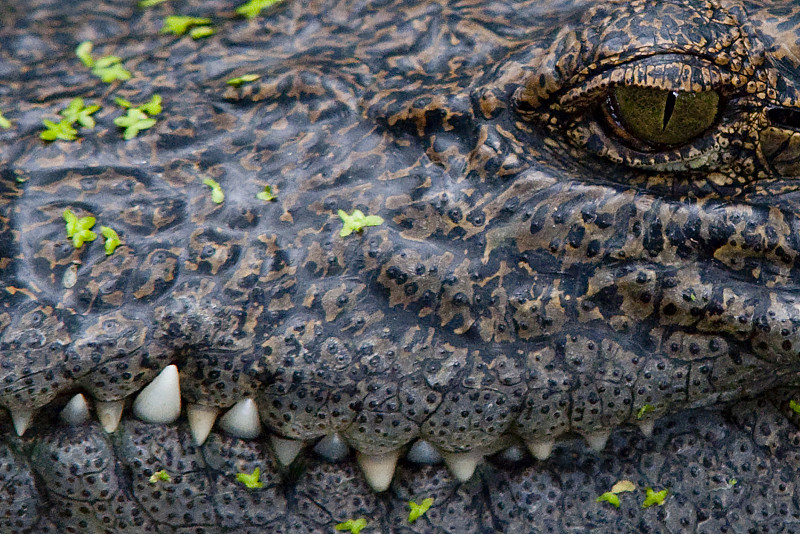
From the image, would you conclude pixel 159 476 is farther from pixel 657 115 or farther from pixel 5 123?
pixel 657 115

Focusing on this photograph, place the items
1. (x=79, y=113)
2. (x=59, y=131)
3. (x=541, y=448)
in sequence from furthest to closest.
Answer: (x=79, y=113)
(x=59, y=131)
(x=541, y=448)

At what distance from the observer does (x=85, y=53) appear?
337 cm

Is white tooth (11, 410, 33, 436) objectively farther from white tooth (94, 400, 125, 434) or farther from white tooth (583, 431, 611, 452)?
white tooth (583, 431, 611, 452)

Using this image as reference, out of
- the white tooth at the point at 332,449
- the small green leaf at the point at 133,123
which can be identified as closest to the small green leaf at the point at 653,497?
the white tooth at the point at 332,449

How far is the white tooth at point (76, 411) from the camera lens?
2.37 meters

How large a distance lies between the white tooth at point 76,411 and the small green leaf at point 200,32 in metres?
1.65

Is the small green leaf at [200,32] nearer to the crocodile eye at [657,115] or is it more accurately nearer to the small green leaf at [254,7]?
the small green leaf at [254,7]

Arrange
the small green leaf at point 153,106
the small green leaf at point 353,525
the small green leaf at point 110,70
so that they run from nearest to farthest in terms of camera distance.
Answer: the small green leaf at point 353,525 < the small green leaf at point 153,106 < the small green leaf at point 110,70

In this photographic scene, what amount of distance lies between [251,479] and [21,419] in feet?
2.22

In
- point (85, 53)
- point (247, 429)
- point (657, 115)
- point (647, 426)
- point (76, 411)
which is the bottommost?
point (647, 426)

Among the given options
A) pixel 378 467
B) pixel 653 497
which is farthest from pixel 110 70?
pixel 653 497

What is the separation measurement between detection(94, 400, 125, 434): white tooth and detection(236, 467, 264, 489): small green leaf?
39 cm

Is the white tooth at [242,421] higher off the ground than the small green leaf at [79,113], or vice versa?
the small green leaf at [79,113]

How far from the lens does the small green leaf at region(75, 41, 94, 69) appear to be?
3.29 metres
